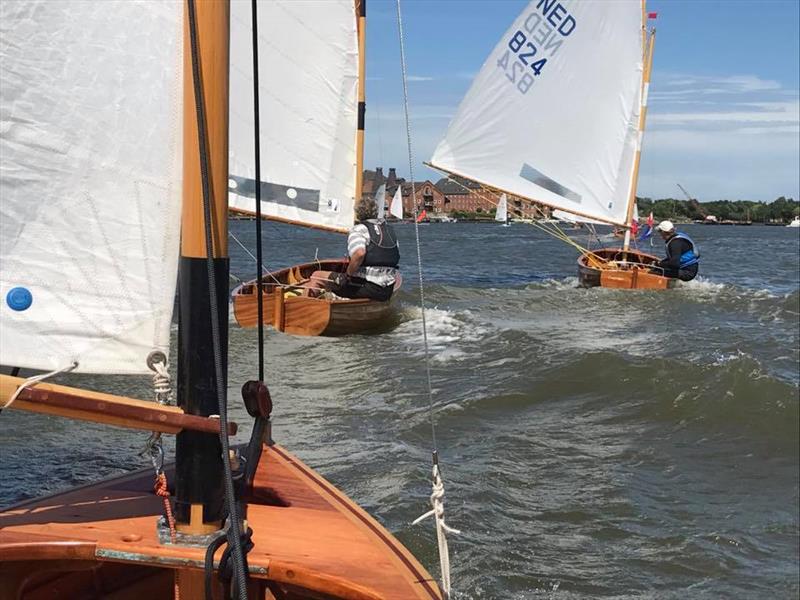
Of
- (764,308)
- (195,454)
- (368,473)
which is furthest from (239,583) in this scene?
(764,308)

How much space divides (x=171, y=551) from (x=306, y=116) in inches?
414

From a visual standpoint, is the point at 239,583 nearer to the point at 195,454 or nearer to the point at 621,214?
the point at 195,454

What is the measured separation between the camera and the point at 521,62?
18797 mm

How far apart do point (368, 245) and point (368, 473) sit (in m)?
5.79

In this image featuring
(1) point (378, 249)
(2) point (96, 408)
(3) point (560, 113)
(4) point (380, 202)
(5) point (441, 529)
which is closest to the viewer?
(2) point (96, 408)

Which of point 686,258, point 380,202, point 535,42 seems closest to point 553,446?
point 380,202

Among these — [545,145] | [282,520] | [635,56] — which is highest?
[635,56]

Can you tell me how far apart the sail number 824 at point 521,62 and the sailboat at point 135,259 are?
16.9 m

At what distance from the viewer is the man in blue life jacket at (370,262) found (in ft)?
37.7

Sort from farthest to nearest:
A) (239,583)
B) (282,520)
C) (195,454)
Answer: (282,520)
(195,454)
(239,583)

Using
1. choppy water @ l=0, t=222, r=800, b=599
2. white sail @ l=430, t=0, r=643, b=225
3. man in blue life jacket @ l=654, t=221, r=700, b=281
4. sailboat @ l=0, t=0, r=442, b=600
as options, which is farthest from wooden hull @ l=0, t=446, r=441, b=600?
white sail @ l=430, t=0, r=643, b=225

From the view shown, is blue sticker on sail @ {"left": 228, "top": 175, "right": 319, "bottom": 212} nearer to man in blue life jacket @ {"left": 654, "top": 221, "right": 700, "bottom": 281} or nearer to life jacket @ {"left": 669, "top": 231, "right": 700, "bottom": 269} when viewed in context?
man in blue life jacket @ {"left": 654, "top": 221, "right": 700, "bottom": 281}

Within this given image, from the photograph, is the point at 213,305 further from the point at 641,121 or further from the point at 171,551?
the point at 641,121

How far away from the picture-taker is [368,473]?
601cm
